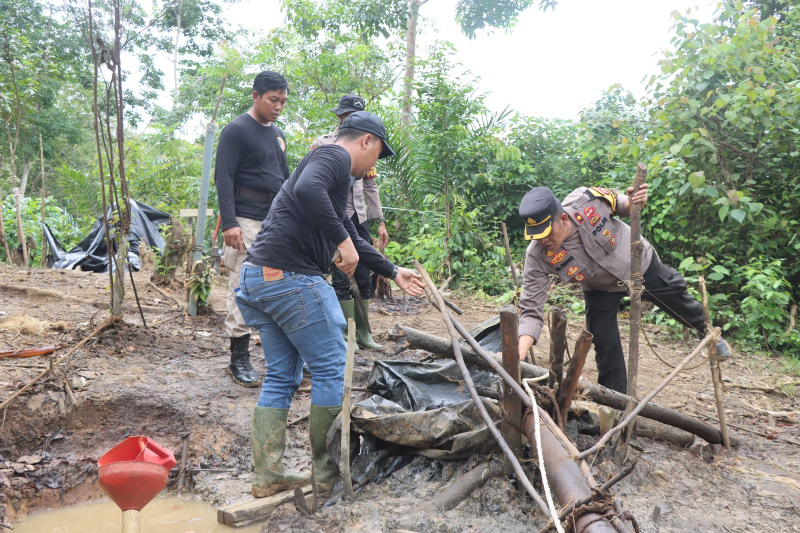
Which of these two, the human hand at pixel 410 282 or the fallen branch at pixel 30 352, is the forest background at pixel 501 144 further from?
the human hand at pixel 410 282

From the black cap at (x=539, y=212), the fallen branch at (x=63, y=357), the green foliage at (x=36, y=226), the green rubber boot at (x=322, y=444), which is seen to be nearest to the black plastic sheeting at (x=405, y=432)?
the green rubber boot at (x=322, y=444)

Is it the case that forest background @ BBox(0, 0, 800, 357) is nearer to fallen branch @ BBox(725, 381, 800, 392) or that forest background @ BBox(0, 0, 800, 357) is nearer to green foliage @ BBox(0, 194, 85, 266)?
green foliage @ BBox(0, 194, 85, 266)

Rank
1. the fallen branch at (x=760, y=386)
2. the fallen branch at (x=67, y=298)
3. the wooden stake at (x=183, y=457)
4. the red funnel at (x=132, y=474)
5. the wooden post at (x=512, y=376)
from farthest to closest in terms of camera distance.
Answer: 1. the fallen branch at (x=67, y=298)
2. the fallen branch at (x=760, y=386)
3. the wooden stake at (x=183, y=457)
4. the wooden post at (x=512, y=376)
5. the red funnel at (x=132, y=474)

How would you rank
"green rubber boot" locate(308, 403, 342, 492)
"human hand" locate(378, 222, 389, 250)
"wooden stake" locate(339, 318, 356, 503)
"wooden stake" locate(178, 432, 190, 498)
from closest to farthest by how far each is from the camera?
"wooden stake" locate(339, 318, 356, 503) < "green rubber boot" locate(308, 403, 342, 492) < "wooden stake" locate(178, 432, 190, 498) < "human hand" locate(378, 222, 389, 250)

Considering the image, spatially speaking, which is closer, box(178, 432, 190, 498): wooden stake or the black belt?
box(178, 432, 190, 498): wooden stake

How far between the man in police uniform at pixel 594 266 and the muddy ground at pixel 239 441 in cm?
65

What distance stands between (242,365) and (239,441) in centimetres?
72

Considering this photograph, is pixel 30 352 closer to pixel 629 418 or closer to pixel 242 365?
pixel 242 365

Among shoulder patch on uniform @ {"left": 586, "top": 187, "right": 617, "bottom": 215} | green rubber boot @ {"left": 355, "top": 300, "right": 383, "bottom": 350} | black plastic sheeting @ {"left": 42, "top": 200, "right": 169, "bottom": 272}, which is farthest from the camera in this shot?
black plastic sheeting @ {"left": 42, "top": 200, "right": 169, "bottom": 272}

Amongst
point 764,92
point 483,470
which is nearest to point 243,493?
point 483,470

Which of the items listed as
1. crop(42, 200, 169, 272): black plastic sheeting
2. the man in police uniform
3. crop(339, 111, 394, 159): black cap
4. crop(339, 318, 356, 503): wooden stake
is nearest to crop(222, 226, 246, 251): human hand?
crop(339, 111, 394, 159): black cap

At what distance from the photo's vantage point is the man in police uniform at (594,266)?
112 inches

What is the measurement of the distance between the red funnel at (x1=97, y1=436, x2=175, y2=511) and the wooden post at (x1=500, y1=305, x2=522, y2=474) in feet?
3.91

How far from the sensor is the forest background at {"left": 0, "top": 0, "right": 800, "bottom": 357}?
5.19 meters
